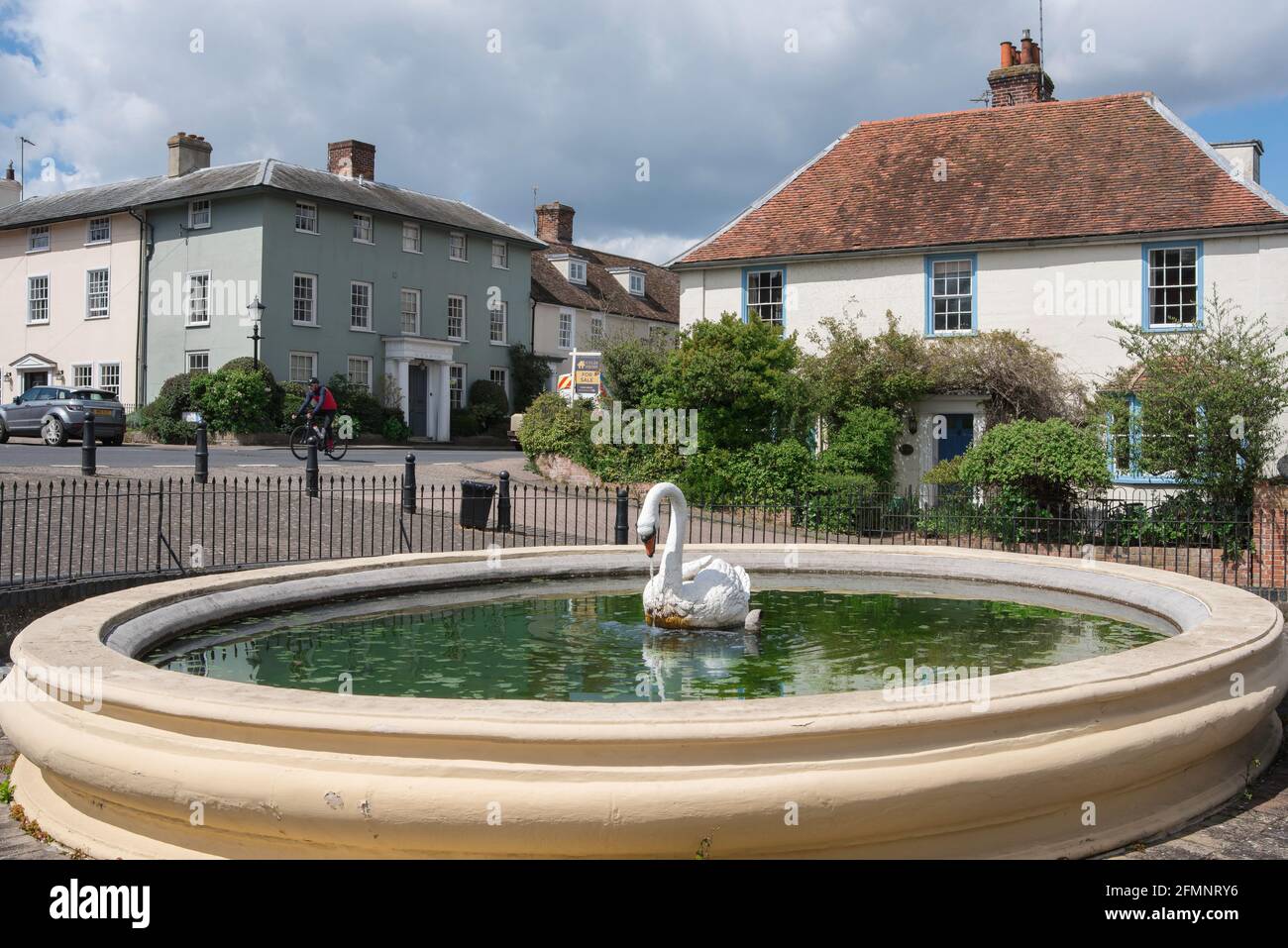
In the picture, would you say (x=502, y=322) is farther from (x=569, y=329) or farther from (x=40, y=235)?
(x=40, y=235)

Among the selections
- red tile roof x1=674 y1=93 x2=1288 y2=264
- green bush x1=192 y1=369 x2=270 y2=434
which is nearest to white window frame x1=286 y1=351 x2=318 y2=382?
green bush x1=192 y1=369 x2=270 y2=434

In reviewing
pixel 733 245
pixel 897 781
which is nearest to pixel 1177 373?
pixel 733 245

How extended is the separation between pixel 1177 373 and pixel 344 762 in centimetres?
1801

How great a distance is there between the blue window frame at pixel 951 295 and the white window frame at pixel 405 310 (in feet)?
77.3

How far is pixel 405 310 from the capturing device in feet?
141

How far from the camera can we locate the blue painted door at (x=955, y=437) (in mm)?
24516

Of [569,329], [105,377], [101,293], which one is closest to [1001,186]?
[569,329]

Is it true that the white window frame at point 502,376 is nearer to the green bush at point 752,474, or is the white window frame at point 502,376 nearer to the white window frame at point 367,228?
the white window frame at point 367,228

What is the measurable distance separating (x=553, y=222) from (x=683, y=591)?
1883 inches

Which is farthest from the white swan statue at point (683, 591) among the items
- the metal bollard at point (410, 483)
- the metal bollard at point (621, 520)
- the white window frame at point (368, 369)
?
the white window frame at point (368, 369)

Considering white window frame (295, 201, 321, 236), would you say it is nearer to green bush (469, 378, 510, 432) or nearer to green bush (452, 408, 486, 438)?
green bush (452, 408, 486, 438)

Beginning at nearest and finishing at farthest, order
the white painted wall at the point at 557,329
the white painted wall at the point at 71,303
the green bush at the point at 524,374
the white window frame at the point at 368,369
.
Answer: the white painted wall at the point at 71,303, the white window frame at the point at 368,369, the green bush at the point at 524,374, the white painted wall at the point at 557,329

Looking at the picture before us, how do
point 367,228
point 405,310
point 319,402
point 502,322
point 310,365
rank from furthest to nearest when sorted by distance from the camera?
point 502,322, point 405,310, point 367,228, point 310,365, point 319,402

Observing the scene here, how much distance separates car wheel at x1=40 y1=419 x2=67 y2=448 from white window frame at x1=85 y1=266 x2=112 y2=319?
39.2 ft
